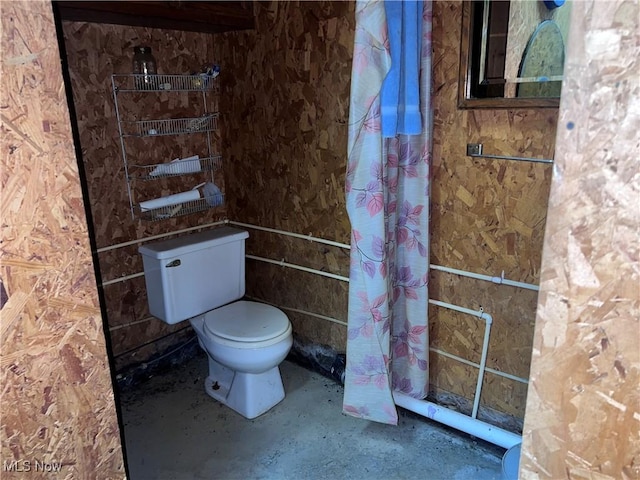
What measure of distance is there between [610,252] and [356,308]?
1233mm

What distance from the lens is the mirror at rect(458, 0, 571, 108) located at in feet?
5.58

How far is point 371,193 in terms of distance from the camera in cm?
181

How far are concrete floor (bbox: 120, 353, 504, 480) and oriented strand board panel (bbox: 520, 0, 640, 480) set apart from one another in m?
1.21

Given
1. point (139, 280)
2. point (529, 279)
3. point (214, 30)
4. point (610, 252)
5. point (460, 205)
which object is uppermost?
point (214, 30)

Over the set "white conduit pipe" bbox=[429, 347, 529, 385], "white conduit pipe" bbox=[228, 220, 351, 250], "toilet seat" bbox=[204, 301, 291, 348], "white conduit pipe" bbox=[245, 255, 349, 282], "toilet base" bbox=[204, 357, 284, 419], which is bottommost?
"toilet base" bbox=[204, 357, 284, 419]

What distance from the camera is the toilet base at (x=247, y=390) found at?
2348 mm

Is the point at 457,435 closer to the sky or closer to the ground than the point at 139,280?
closer to the ground

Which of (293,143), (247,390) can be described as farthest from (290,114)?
(247,390)

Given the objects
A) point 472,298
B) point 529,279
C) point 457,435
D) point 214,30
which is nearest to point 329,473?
point 457,435

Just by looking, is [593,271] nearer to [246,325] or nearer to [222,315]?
[246,325]

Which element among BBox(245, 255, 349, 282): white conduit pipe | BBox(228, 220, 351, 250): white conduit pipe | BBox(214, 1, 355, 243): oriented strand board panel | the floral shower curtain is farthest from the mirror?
BBox(245, 255, 349, 282): white conduit pipe

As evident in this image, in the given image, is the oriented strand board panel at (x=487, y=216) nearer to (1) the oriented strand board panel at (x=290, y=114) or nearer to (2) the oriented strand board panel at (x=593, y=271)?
(1) the oriented strand board panel at (x=290, y=114)

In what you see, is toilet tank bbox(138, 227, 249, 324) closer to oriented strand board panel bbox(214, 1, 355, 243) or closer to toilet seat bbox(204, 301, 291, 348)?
toilet seat bbox(204, 301, 291, 348)

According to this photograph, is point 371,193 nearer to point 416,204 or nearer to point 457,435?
point 416,204
